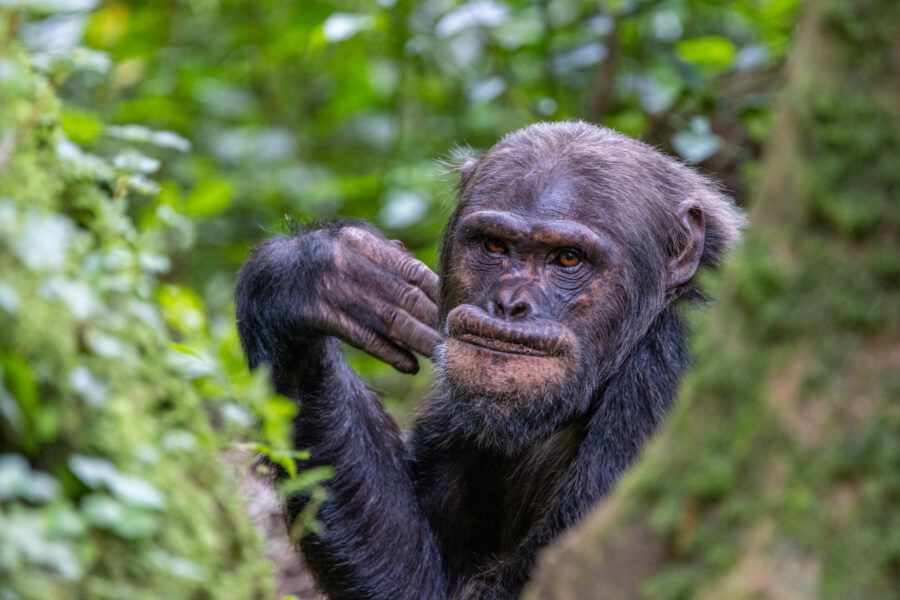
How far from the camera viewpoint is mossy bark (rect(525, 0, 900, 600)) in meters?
1.83

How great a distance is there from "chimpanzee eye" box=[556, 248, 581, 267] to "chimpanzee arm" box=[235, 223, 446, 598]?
0.67m

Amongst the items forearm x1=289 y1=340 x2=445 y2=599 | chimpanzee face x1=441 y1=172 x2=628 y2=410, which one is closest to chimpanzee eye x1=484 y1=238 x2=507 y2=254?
chimpanzee face x1=441 y1=172 x2=628 y2=410

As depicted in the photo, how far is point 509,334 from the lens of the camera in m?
4.14

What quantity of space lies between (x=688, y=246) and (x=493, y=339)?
1142 millimetres

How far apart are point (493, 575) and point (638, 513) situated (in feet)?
7.29

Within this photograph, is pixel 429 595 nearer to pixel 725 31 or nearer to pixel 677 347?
pixel 677 347

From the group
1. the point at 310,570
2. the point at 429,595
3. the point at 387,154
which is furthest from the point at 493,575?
the point at 387,154

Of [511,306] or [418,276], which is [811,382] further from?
[418,276]

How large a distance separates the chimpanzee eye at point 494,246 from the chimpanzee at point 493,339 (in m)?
0.01

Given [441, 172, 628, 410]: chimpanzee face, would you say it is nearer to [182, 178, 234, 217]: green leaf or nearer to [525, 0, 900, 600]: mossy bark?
[525, 0, 900, 600]: mossy bark

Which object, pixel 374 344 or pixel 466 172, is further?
pixel 466 172

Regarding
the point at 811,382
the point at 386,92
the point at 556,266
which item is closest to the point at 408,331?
the point at 556,266

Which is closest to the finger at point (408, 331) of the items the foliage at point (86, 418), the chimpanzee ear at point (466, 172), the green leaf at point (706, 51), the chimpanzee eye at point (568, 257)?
the chimpanzee eye at point (568, 257)

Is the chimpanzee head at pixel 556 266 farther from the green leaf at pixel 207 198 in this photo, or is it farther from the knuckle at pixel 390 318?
the green leaf at pixel 207 198
